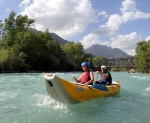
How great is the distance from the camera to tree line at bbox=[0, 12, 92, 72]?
39.1 m

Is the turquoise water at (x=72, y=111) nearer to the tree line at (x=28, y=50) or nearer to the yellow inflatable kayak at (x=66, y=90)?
the yellow inflatable kayak at (x=66, y=90)

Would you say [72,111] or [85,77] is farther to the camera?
[85,77]

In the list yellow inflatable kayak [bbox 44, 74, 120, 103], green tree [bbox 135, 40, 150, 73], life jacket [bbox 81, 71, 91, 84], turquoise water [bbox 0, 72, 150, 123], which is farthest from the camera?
green tree [bbox 135, 40, 150, 73]

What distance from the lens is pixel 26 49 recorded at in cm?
4509

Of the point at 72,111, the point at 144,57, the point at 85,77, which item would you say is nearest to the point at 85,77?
the point at 85,77

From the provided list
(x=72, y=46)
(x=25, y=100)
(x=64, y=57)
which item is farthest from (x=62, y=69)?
(x=25, y=100)

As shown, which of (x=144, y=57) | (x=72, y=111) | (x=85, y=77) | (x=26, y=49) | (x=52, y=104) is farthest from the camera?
(x=144, y=57)

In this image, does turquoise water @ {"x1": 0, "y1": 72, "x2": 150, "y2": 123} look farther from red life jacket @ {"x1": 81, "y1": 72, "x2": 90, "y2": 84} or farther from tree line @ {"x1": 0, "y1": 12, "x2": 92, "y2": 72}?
tree line @ {"x1": 0, "y1": 12, "x2": 92, "y2": 72}

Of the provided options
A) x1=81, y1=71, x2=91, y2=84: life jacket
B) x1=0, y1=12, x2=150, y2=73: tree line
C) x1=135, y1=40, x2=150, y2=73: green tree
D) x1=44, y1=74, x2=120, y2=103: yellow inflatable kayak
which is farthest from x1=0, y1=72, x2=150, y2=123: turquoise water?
x1=135, y1=40, x2=150, y2=73: green tree

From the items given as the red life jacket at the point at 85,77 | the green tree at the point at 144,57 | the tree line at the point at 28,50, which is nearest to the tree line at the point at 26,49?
the tree line at the point at 28,50

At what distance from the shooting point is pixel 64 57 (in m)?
55.2

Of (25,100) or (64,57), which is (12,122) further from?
(64,57)

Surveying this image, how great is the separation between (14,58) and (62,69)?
16325 mm

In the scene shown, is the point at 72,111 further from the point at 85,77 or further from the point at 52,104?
the point at 85,77
